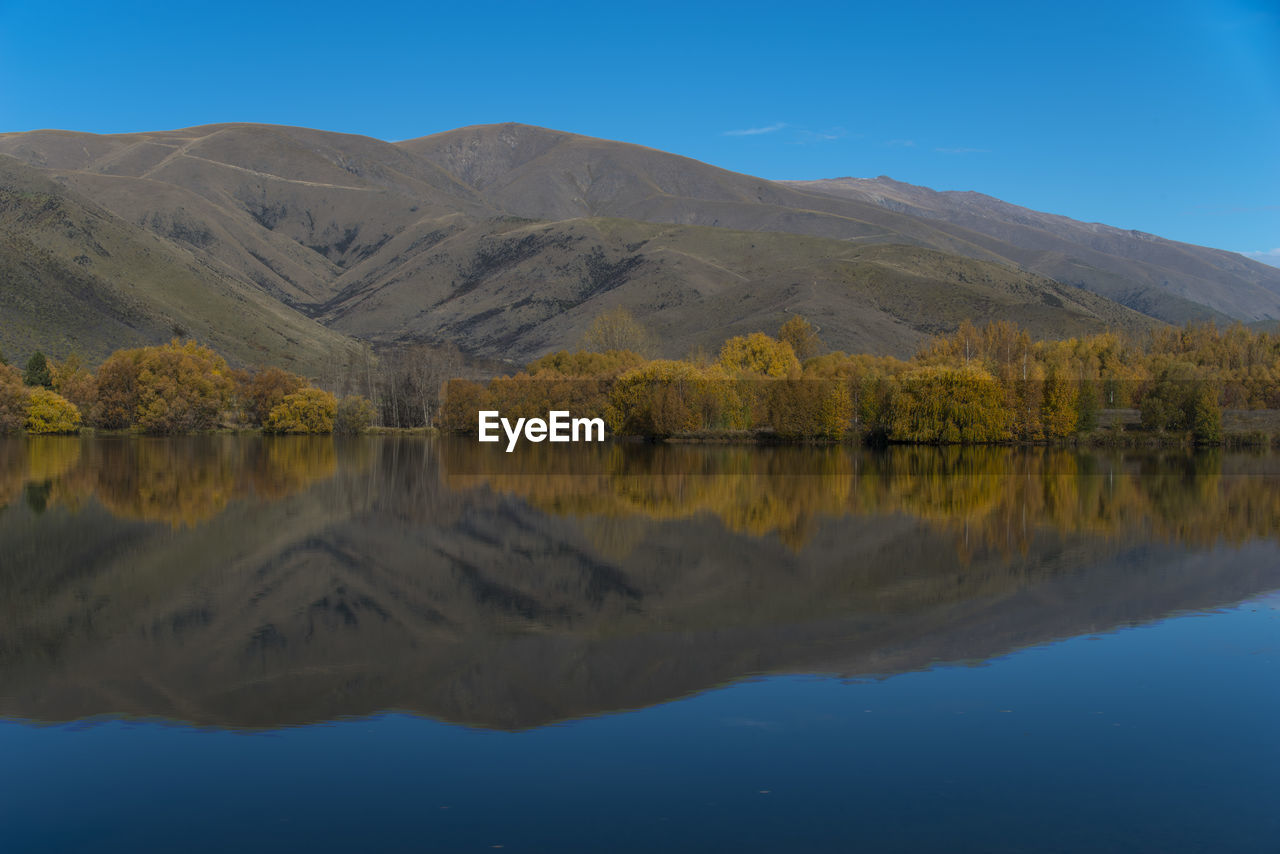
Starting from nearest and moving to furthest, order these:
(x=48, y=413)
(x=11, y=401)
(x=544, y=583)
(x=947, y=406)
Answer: (x=544, y=583) → (x=947, y=406) → (x=11, y=401) → (x=48, y=413)

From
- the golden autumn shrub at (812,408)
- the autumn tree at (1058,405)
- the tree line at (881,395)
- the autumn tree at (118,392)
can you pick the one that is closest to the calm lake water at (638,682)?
the tree line at (881,395)

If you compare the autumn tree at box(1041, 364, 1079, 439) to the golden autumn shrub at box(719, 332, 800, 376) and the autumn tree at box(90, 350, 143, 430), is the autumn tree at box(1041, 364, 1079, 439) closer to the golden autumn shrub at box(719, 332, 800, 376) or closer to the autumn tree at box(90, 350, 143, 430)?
the golden autumn shrub at box(719, 332, 800, 376)

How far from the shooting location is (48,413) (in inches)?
3386

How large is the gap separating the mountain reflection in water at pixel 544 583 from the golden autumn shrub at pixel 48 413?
48.8 meters

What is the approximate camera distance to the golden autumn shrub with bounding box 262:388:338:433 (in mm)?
95938

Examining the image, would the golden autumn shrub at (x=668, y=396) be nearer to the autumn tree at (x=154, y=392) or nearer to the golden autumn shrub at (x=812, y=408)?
the golden autumn shrub at (x=812, y=408)

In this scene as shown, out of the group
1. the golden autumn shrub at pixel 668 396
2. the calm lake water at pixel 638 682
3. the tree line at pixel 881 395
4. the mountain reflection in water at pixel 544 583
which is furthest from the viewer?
the golden autumn shrub at pixel 668 396

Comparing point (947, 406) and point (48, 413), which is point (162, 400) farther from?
point (947, 406)

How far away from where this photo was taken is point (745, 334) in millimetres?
150625

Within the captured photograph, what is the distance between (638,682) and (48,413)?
87.4 meters

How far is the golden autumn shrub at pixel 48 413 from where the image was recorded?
85.8 m

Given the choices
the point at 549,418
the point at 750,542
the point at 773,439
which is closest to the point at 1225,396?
the point at 773,439

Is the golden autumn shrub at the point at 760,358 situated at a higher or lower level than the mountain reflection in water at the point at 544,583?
higher

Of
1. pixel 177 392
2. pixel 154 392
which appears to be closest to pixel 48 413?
pixel 154 392
